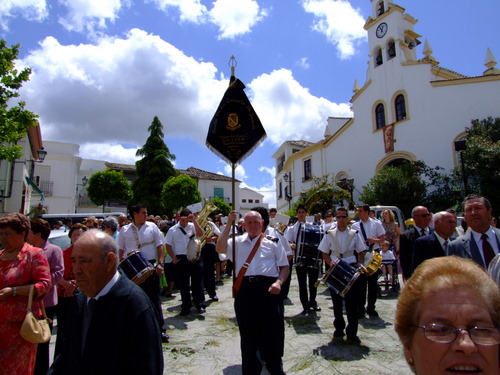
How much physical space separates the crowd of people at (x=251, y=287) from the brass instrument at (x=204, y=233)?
0.04 meters

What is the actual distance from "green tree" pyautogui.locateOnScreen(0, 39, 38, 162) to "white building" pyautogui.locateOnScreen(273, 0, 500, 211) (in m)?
23.5

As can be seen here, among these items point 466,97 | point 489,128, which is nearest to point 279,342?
point 489,128

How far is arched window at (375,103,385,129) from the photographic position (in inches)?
1140

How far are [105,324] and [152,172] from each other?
128 feet

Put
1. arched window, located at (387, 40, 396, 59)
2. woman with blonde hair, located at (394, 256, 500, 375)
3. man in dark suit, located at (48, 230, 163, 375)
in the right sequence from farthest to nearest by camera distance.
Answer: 1. arched window, located at (387, 40, 396, 59)
2. man in dark suit, located at (48, 230, 163, 375)
3. woman with blonde hair, located at (394, 256, 500, 375)

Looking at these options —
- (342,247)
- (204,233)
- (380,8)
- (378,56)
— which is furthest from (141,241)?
(380,8)

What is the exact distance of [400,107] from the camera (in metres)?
28.0

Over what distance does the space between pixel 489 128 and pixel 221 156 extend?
2112 cm

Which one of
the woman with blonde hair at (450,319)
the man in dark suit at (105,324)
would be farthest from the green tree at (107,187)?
the woman with blonde hair at (450,319)

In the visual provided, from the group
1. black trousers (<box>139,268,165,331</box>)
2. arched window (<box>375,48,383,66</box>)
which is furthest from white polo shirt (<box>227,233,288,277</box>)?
arched window (<box>375,48,383,66</box>)

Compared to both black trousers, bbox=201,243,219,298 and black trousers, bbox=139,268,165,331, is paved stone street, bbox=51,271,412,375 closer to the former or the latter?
black trousers, bbox=139,268,165,331

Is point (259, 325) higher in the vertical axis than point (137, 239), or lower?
lower

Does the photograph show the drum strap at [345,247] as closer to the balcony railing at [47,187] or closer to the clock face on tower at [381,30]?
the clock face on tower at [381,30]

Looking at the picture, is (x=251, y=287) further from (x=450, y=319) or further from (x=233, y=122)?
(x=450, y=319)
